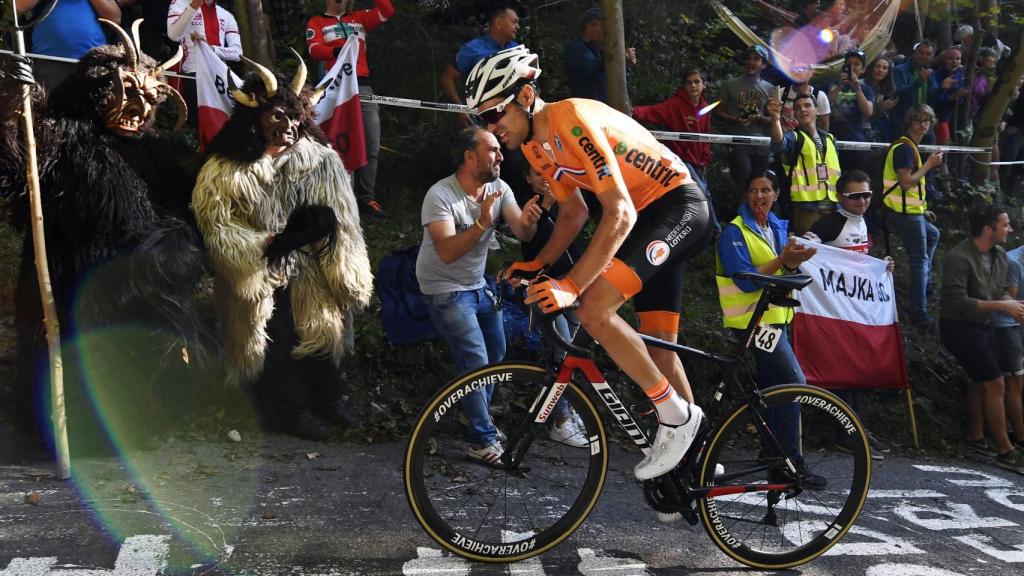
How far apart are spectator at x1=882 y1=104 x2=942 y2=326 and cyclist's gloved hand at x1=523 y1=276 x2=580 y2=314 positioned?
589 cm

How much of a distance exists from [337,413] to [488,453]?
1508mm

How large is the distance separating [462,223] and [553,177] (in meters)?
1.38

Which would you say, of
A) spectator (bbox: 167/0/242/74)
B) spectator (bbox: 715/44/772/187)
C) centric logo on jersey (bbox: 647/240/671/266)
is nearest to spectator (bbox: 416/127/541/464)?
centric logo on jersey (bbox: 647/240/671/266)

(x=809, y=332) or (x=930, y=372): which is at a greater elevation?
(x=809, y=332)

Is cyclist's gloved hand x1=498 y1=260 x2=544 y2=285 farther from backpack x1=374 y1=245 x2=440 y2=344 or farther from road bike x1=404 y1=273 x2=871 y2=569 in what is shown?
backpack x1=374 y1=245 x2=440 y2=344

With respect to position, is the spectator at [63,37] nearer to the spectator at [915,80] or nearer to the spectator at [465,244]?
the spectator at [465,244]

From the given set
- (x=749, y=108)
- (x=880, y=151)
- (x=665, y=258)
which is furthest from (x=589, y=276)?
(x=880, y=151)

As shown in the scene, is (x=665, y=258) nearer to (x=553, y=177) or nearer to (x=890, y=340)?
(x=553, y=177)

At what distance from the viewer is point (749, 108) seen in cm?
903

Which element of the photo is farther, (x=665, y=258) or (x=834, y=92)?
(x=834, y=92)

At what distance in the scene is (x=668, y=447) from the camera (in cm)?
405

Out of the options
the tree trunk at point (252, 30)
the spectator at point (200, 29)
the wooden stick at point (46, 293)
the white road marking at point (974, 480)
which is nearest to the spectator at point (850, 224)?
the white road marking at point (974, 480)

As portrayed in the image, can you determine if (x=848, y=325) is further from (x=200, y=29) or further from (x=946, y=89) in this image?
(x=200, y=29)

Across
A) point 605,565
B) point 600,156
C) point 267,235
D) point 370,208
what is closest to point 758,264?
point 600,156
